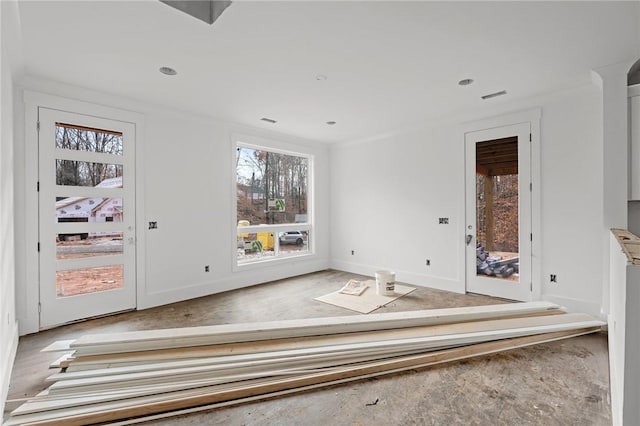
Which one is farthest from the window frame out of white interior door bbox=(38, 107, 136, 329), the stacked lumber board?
the stacked lumber board

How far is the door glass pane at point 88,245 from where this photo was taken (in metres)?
3.45

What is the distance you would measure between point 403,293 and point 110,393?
3.69 metres

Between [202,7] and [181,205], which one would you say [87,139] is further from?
[202,7]

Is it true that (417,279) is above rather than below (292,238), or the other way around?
below

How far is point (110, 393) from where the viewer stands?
1.92 m

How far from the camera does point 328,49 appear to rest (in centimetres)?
268

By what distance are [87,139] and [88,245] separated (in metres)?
1.29

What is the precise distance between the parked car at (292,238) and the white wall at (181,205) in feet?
2.67

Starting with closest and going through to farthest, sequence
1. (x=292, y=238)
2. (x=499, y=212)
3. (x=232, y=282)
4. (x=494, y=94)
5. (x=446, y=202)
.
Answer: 1. (x=494, y=94)
2. (x=499, y=212)
3. (x=446, y=202)
4. (x=232, y=282)
5. (x=292, y=238)

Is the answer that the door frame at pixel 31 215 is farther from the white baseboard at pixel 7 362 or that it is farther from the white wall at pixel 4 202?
the white wall at pixel 4 202

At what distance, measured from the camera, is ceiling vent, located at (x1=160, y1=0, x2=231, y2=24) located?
2115 mm

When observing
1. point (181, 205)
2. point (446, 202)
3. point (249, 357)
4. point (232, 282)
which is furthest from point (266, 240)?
point (249, 357)

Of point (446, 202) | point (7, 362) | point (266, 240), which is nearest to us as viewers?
point (7, 362)

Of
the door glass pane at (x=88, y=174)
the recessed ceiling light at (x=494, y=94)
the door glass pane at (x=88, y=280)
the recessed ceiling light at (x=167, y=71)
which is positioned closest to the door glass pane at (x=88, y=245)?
the door glass pane at (x=88, y=280)
